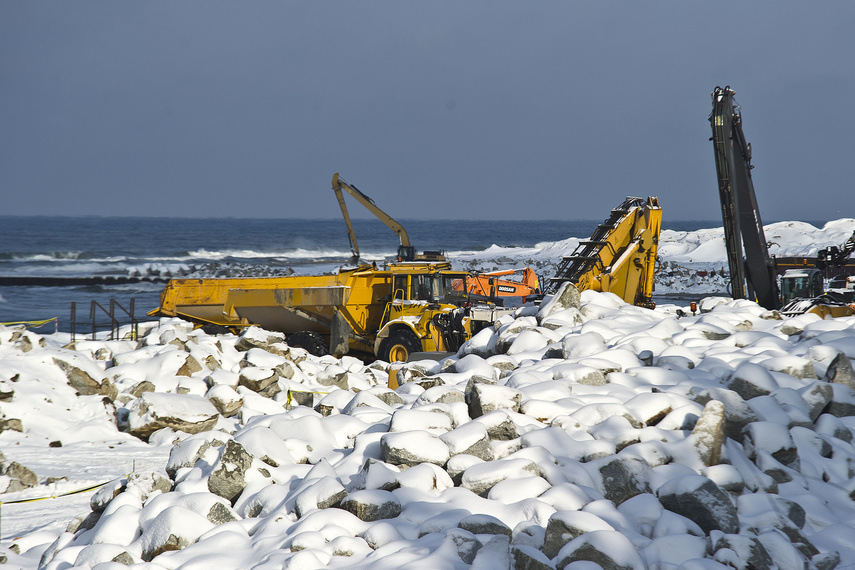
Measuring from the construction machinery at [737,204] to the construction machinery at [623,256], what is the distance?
4.32 feet

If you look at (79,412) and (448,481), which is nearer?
(448,481)

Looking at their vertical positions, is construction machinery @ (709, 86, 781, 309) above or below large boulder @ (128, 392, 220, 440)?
above

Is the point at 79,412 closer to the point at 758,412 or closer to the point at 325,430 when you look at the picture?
the point at 325,430

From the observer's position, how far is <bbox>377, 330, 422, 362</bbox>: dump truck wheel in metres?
13.2

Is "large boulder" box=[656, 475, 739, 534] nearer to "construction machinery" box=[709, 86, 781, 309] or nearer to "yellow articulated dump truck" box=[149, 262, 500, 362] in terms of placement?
"yellow articulated dump truck" box=[149, 262, 500, 362]

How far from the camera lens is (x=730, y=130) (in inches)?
500

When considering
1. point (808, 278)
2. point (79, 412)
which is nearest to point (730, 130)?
point (808, 278)

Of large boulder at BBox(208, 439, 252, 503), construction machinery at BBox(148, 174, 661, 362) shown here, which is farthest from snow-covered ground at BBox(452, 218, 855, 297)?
large boulder at BBox(208, 439, 252, 503)

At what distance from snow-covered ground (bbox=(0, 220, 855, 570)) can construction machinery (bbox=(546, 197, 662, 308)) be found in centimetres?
386

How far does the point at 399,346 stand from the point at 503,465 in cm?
857

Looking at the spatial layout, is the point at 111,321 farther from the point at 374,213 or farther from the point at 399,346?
the point at 399,346

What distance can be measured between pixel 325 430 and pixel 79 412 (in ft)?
14.9

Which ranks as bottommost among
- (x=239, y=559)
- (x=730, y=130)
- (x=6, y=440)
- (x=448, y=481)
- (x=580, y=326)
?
(x=6, y=440)

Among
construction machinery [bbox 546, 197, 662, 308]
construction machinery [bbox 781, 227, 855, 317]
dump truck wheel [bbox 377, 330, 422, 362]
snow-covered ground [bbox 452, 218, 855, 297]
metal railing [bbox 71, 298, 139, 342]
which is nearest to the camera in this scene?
construction machinery [bbox 781, 227, 855, 317]
